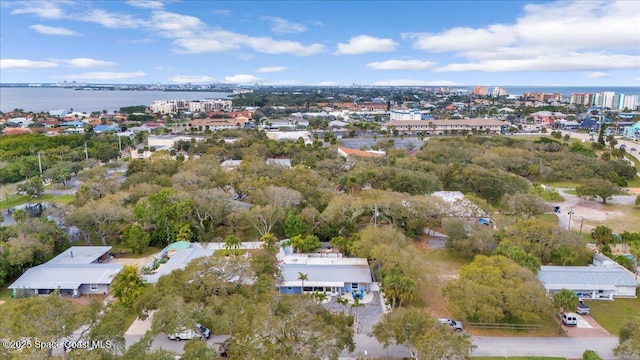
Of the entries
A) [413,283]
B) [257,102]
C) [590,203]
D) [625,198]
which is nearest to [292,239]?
[413,283]

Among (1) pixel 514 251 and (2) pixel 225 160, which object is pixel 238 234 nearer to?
(1) pixel 514 251

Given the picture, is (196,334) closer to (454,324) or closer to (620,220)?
(454,324)

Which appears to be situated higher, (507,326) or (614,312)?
(507,326)

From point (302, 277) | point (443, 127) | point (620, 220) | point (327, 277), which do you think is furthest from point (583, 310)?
point (443, 127)

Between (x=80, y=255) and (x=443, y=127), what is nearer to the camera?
(x=80, y=255)

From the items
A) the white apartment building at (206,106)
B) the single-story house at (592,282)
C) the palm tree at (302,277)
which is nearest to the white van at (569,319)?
the single-story house at (592,282)

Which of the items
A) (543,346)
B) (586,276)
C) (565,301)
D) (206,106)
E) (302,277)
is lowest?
(543,346)
